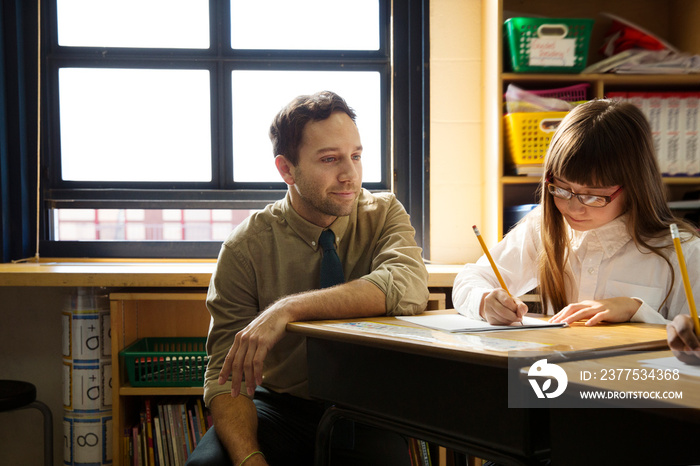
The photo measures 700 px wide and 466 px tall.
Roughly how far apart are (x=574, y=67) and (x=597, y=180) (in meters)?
1.09

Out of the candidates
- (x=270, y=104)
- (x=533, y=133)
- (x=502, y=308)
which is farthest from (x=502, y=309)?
(x=270, y=104)

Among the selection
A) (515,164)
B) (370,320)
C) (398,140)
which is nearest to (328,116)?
(370,320)

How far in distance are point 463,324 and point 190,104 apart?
1.98 metres

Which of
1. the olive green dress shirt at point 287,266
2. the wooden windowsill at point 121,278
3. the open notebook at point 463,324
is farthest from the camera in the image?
the wooden windowsill at point 121,278

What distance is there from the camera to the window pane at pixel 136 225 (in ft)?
8.87

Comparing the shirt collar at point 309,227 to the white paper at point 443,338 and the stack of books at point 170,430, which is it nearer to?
the white paper at point 443,338

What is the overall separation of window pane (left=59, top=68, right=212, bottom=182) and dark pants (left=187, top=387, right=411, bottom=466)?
4.95 ft

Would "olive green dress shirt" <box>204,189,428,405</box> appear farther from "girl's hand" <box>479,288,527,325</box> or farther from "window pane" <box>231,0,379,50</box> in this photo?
"window pane" <box>231,0,379,50</box>

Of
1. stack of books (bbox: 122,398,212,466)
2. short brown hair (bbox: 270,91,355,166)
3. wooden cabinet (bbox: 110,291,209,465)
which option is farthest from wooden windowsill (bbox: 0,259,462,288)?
short brown hair (bbox: 270,91,355,166)

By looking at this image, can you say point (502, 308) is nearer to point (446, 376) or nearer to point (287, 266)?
point (446, 376)

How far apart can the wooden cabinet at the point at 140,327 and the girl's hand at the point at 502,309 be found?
1.14 meters

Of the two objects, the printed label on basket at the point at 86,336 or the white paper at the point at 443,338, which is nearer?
the white paper at the point at 443,338

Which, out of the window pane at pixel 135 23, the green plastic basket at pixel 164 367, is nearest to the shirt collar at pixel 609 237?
the green plastic basket at pixel 164 367

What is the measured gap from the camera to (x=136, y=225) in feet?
8.90
